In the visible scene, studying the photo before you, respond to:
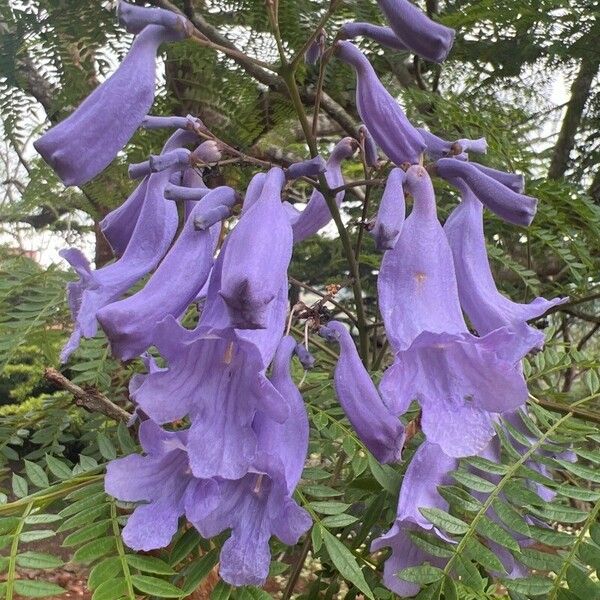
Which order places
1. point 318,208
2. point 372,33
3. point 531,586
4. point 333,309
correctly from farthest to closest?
point 333,309
point 318,208
point 372,33
point 531,586

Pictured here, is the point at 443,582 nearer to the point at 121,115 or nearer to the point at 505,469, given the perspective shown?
the point at 505,469

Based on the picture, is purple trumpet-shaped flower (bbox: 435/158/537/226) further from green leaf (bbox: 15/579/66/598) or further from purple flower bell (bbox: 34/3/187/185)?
green leaf (bbox: 15/579/66/598)

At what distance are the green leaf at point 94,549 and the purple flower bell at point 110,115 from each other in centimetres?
38

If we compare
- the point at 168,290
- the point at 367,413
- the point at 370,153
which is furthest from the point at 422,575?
the point at 370,153

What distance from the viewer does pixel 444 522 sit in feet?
2.16

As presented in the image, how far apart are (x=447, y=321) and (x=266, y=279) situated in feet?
0.74

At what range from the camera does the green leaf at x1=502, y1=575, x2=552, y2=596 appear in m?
0.61

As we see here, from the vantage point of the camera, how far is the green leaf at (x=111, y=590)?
0.62 metres

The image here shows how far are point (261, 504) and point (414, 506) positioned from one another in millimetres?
170

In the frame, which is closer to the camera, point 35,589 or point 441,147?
point 35,589

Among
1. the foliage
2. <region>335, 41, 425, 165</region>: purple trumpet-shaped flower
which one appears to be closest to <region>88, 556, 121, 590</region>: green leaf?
the foliage

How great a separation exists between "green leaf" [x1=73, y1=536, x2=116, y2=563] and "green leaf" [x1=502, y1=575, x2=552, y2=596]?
16.0 inches

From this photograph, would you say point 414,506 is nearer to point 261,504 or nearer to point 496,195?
point 261,504

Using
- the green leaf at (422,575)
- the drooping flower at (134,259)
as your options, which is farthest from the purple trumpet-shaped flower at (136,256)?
the green leaf at (422,575)
